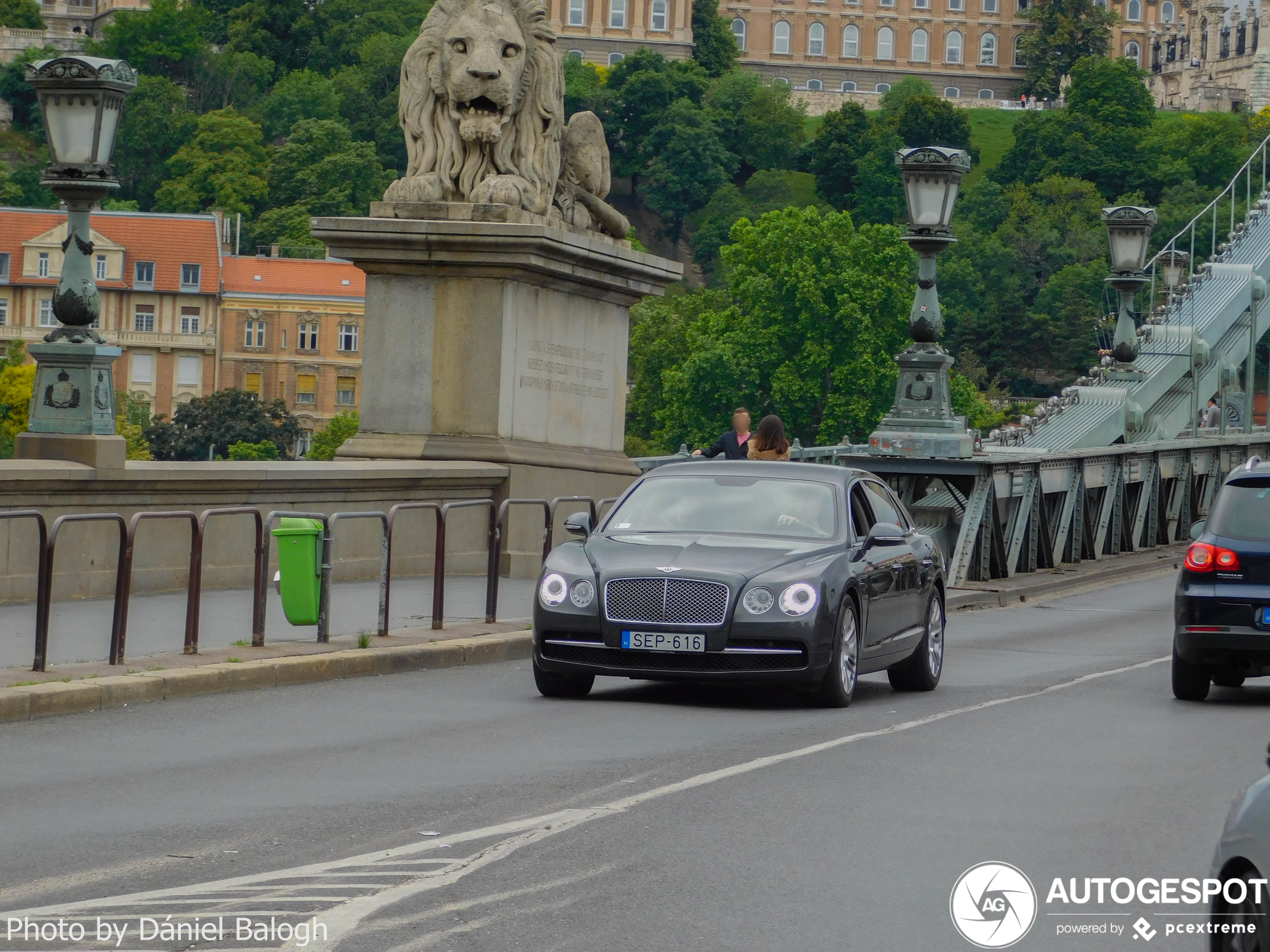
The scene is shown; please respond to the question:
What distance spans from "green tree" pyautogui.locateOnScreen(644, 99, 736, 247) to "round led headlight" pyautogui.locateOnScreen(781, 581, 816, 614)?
518 ft

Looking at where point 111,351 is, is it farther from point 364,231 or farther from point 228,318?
point 228,318

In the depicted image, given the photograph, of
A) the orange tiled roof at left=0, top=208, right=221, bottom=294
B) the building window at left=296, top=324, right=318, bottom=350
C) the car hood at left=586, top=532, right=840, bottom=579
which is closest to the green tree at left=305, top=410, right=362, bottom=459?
the building window at left=296, top=324, right=318, bottom=350

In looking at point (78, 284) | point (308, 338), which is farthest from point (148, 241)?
point (78, 284)

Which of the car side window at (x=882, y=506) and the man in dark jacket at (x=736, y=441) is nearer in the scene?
the car side window at (x=882, y=506)

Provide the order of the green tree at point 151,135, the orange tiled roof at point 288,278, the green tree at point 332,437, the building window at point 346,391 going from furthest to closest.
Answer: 1. the green tree at point 151,135
2. the building window at point 346,391
3. the orange tiled roof at point 288,278
4. the green tree at point 332,437

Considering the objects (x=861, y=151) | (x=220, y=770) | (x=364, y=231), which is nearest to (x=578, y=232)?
(x=364, y=231)

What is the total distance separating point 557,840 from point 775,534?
524 centimetres

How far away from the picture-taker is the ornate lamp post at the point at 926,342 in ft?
70.6

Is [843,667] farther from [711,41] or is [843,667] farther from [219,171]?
[711,41]

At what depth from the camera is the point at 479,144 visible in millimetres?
18172

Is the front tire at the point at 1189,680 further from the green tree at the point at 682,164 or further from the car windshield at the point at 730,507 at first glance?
the green tree at the point at 682,164

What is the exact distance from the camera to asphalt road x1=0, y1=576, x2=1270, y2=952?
6605 mm

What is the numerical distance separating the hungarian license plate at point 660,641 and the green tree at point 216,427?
111 meters

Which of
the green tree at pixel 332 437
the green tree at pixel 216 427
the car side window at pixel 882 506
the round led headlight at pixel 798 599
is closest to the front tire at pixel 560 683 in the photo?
the round led headlight at pixel 798 599
